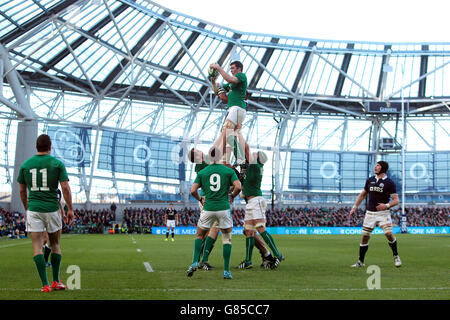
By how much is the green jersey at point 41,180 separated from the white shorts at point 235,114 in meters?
3.81

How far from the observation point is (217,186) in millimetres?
9062

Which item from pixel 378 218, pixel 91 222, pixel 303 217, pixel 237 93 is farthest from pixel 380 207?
pixel 303 217

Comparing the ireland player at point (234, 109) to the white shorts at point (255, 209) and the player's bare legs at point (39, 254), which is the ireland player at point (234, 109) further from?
the player's bare legs at point (39, 254)

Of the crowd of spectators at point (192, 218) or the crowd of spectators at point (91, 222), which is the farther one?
the crowd of spectators at point (91, 222)

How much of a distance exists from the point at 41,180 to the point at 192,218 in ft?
137

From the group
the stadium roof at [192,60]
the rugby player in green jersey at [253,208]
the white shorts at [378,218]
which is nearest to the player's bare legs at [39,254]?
the rugby player in green jersey at [253,208]

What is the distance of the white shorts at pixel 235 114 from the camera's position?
10328mm

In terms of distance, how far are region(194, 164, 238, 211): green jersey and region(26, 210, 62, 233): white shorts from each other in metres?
2.46

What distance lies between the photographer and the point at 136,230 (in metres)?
44.9

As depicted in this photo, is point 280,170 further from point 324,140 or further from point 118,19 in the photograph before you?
point 118,19

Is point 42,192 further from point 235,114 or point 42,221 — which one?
point 235,114

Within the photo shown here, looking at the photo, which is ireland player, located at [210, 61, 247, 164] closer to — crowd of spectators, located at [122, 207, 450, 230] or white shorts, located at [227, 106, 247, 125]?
white shorts, located at [227, 106, 247, 125]

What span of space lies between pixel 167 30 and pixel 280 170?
20872 millimetres
